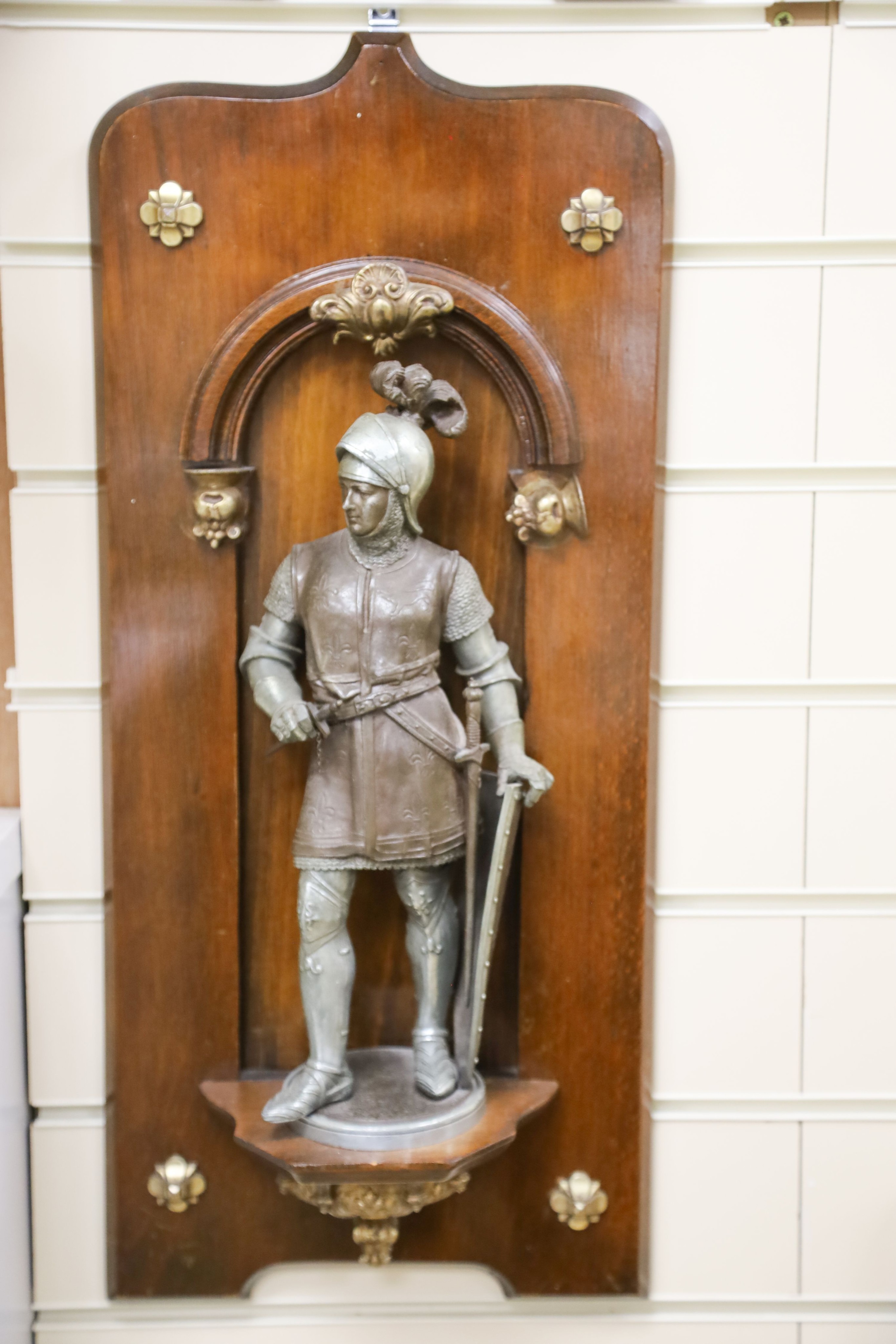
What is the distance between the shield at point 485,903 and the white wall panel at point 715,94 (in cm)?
81

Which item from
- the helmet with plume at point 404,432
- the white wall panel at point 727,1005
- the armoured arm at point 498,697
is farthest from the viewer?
the white wall panel at point 727,1005

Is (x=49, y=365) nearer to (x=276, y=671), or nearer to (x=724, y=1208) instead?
(x=276, y=671)

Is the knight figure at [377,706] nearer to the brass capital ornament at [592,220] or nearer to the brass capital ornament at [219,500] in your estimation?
the brass capital ornament at [219,500]

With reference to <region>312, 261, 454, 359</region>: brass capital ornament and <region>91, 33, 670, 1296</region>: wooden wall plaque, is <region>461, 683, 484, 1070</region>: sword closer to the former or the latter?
<region>91, 33, 670, 1296</region>: wooden wall plaque

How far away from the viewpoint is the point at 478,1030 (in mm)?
1798

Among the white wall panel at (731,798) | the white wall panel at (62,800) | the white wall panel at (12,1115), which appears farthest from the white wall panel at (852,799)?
the white wall panel at (12,1115)

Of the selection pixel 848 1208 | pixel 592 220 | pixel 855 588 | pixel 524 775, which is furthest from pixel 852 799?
pixel 592 220

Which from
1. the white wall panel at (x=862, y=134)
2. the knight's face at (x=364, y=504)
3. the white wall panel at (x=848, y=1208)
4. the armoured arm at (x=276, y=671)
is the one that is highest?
the white wall panel at (x=862, y=134)

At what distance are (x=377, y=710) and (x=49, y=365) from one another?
0.65m

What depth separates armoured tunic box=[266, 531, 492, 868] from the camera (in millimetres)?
1741

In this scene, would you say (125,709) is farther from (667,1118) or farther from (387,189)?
(667,1118)

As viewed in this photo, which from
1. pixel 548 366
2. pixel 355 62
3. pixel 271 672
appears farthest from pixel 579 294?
pixel 271 672

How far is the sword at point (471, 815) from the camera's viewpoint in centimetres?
173

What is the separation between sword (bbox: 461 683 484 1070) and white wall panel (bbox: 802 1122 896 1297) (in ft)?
1.80
